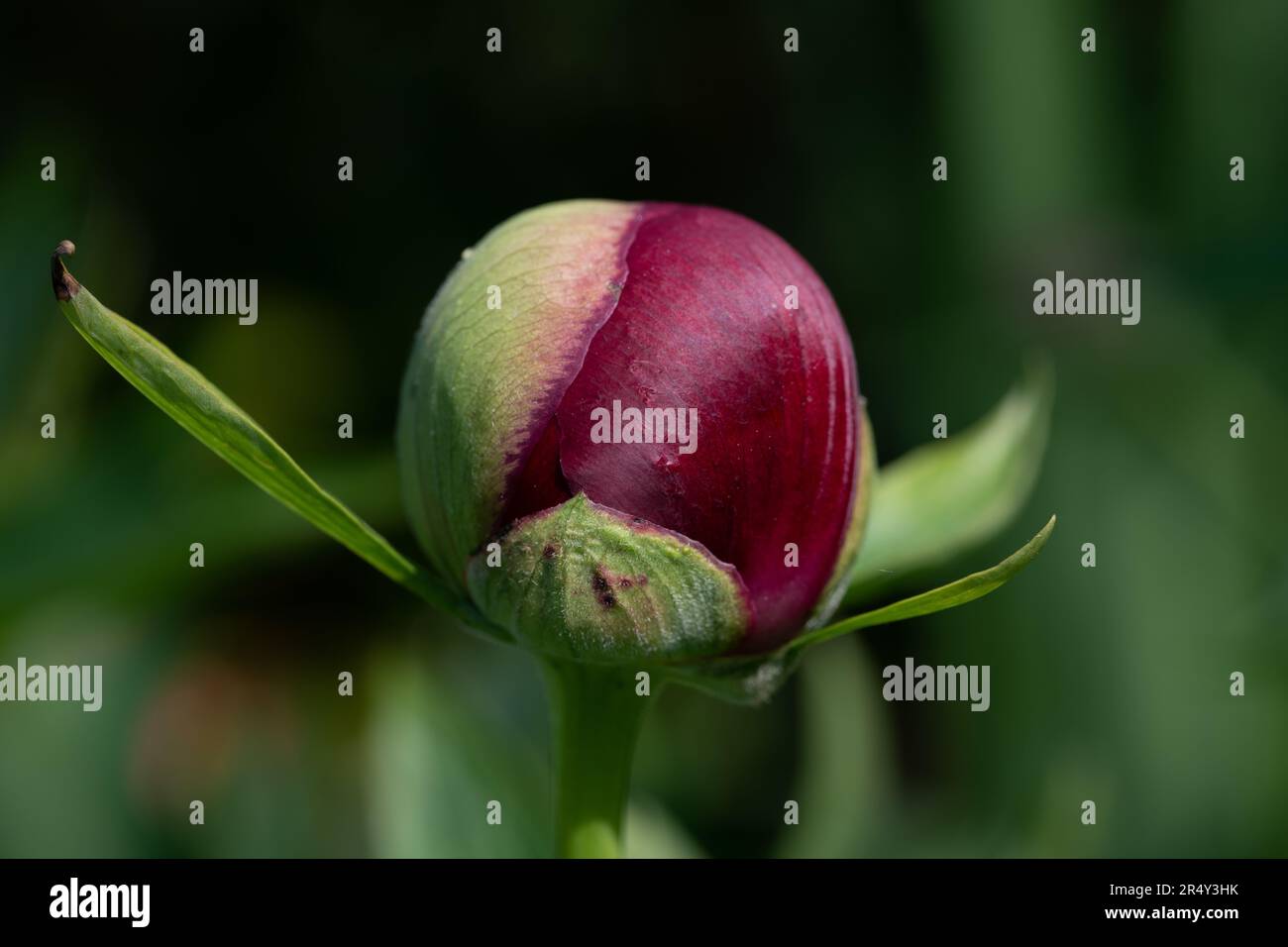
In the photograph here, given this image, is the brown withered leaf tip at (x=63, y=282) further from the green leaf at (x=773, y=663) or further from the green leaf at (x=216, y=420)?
the green leaf at (x=773, y=663)

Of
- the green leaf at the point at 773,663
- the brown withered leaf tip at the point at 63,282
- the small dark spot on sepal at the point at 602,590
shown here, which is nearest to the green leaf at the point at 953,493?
the green leaf at the point at 773,663

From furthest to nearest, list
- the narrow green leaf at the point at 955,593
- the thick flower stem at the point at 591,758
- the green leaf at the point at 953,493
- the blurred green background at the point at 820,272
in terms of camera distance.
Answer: the blurred green background at the point at 820,272
the green leaf at the point at 953,493
the thick flower stem at the point at 591,758
the narrow green leaf at the point at 955,593

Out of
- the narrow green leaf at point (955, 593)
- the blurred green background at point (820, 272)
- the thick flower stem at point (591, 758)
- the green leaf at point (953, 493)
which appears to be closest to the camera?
the narrow green leaf at point (955, 593)

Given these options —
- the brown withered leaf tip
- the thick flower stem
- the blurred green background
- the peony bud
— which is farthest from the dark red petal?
the blurred green background

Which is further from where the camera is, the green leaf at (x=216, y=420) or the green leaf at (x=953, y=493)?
the green leaf at (x=953, y=493)

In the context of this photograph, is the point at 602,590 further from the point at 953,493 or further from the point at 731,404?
the point at 953,493

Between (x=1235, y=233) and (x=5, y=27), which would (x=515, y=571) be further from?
(x=5, y=27)
